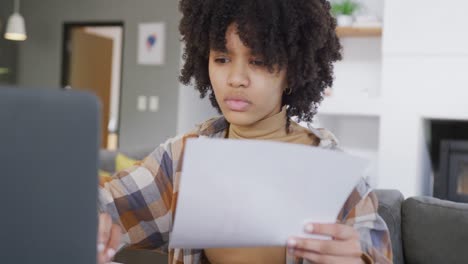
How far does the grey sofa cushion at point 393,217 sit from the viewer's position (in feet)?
Result: 4.70

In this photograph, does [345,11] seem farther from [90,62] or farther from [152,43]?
[90,62]

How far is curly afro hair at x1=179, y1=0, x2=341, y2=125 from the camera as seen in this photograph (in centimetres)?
92

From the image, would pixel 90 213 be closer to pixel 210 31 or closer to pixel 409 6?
pixel 210 31

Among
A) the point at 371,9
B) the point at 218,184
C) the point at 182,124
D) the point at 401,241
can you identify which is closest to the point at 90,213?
the point at 218,184

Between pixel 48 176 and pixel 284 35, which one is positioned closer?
pixel 48 176

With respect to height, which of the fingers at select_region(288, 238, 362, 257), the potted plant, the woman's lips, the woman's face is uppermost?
the potted plant

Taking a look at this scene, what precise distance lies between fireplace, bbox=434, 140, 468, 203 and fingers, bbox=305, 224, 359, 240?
2.80 m

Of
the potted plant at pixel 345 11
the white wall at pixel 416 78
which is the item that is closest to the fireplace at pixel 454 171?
the white wall at pixel 416 78

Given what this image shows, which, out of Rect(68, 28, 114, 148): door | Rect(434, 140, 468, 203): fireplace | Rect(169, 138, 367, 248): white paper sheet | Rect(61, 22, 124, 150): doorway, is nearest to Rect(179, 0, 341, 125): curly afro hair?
Rect(169, 138, 367, 248): white paper sheet

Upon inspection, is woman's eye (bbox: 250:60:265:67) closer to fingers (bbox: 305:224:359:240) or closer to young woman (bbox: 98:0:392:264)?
young woman (bbox: 98:0:392:264)

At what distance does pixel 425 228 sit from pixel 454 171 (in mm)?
2057

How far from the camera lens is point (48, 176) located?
16.1 inches

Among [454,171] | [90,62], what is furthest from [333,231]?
[90,62]

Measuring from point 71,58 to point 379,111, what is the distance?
3342 mm
